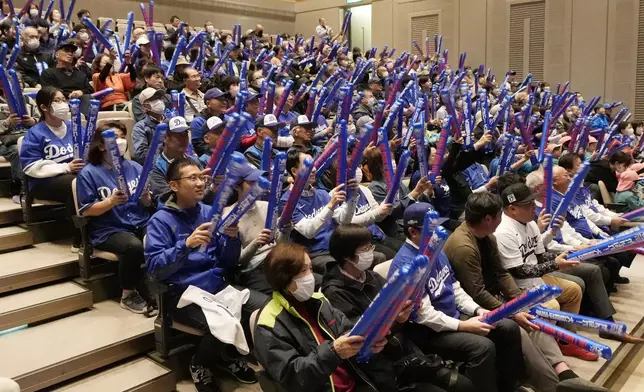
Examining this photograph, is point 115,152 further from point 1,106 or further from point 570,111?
point 570,111

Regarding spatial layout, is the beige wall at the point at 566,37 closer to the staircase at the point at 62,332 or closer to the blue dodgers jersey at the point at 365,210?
the blue dodgers jersey at the point at 365,210

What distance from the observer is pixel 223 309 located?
2.97 meters

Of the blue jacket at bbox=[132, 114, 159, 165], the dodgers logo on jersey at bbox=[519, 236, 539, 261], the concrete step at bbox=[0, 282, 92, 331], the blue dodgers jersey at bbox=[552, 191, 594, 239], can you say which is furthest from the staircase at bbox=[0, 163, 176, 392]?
the blue dodgers jersey at bbox=[552, 191, 594, 239]

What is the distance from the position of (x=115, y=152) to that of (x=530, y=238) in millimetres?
2612

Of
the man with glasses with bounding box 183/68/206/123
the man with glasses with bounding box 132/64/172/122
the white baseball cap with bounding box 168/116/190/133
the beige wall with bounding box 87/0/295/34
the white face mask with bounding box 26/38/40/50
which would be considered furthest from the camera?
the beige wall with bounding box 87/0/295/34

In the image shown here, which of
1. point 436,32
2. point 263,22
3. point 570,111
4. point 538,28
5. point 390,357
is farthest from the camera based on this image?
point 263,22

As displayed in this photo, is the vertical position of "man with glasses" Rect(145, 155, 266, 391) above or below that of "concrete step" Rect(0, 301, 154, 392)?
above

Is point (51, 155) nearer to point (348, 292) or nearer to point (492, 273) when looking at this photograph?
point (348, 292)

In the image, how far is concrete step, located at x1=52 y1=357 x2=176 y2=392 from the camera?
297 centimetres

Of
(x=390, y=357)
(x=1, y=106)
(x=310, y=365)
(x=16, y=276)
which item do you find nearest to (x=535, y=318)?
(x=390, y=357)

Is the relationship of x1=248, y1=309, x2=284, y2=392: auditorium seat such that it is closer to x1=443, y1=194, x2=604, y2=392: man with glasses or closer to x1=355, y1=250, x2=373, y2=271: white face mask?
x1=355, y1=250, x2=373, y2=271: white face mask

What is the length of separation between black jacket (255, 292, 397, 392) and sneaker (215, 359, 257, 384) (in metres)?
0.84

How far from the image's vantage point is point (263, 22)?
62.8 feet

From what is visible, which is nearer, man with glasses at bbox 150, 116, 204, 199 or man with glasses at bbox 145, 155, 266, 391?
man with glasses at bbox 145, 155, 266, 391
